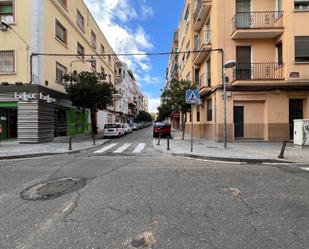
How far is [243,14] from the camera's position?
18766 mm

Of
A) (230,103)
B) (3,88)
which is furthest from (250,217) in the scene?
(3,88)

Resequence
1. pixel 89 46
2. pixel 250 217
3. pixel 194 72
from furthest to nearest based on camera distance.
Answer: pixel 89 46 < pixel 194 72 < pixel 250 217

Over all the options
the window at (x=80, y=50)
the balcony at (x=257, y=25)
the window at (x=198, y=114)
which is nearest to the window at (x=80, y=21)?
the window at (x=80, y=50)

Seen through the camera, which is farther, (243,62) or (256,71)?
(243,62)

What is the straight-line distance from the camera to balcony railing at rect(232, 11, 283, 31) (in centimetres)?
1838

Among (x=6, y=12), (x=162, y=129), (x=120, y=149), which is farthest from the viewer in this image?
(x=162, y=129)

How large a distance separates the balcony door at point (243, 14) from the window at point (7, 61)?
15.9m

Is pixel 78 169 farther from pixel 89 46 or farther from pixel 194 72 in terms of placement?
pixel 89 46

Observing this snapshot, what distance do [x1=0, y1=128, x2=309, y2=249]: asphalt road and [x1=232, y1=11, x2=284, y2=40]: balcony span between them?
12595mm

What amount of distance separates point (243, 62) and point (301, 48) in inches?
146

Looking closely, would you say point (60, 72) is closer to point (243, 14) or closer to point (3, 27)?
point (3, 27)

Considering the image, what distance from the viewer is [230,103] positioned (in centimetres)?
1836

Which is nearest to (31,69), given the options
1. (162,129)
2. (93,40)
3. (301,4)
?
(162,129)

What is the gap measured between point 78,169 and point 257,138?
14.1 m
